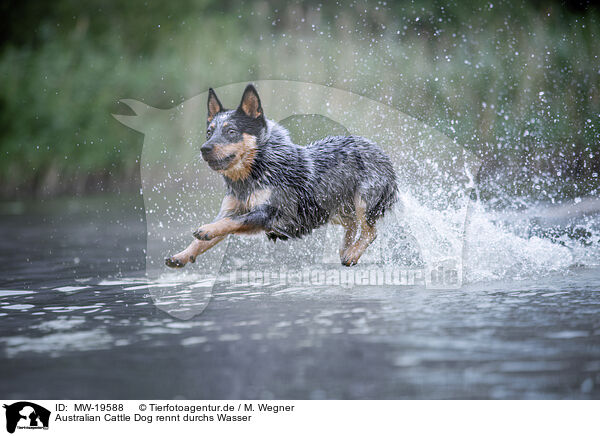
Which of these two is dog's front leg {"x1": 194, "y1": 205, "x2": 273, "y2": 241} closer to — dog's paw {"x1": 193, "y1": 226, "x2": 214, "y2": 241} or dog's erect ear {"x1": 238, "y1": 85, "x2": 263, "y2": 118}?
dog's paw {"x1": 193, "y1": 226, "x2": 214, "y2": 241}

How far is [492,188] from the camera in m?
13.2

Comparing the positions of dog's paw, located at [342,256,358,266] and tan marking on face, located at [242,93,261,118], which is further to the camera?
dog's paw, located at [342,256,358,266]

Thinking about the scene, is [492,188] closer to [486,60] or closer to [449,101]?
[449,101]

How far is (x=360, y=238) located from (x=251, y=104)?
148 cm

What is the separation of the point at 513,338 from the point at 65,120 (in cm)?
1571

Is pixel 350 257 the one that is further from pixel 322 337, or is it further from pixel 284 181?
pixel 322 337

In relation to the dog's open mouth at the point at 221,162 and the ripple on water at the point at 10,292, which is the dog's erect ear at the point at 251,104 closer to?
the dog's open mouth at the point at 221,162

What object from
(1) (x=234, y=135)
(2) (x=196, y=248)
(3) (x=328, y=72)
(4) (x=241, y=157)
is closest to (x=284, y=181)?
(4) (x=241, y=157)

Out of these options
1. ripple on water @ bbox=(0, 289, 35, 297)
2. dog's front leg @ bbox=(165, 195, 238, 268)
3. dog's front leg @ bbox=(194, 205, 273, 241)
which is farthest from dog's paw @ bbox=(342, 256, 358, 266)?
ripple on water @ bbox=(0, 289, 35, 297)

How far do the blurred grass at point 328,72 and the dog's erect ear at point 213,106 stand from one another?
9.36 metres

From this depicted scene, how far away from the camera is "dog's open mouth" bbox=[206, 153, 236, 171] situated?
5.09m

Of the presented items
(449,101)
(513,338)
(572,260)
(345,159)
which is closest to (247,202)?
(345,159)

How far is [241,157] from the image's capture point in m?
5.30
